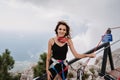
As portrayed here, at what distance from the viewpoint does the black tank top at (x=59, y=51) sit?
6629mm

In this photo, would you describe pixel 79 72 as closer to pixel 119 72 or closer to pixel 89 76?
pixel 119 72

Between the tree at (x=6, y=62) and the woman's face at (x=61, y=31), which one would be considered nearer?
the woman's face at (x=61, y=31)

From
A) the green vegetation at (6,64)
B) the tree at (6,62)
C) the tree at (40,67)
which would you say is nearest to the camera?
the tree at (40,67)

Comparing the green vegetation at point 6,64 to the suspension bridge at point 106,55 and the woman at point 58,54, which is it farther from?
the woman at point 58,54

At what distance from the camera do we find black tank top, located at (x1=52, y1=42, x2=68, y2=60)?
261 inches

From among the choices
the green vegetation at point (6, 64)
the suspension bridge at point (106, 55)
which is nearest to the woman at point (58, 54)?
the suspension bridge at point (106, 55)

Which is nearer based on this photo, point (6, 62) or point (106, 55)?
point (106, 55)

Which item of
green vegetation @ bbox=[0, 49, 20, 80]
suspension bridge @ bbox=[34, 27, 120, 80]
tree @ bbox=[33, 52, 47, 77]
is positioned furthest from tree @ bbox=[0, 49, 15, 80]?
suspension bridge @ bbox=[34, 27, 120, 80]

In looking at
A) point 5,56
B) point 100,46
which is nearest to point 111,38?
point 100,46

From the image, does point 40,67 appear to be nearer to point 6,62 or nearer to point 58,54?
point 6,62

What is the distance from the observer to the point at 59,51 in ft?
21.7

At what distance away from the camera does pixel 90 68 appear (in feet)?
137

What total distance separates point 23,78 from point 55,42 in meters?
42.7

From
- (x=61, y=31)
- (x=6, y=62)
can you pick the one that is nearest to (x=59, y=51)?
(x=61, y=31)
